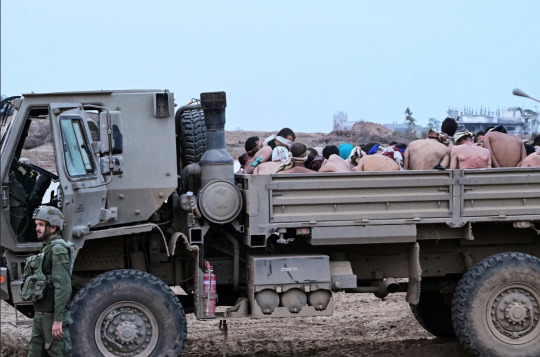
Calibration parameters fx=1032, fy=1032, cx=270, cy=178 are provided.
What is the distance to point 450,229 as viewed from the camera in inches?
374

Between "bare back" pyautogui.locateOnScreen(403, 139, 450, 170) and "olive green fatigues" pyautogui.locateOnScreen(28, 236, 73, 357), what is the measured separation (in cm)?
351

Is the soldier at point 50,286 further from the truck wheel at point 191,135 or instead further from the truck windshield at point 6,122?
the truck wheel at point 191,135

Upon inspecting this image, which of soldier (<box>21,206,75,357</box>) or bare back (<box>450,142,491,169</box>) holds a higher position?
bare back (<box>450,142,491,169</box>)

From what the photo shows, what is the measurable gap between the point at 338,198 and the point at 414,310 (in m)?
2.60

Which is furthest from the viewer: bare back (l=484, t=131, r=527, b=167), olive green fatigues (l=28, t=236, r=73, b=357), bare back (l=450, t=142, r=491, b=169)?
bare back (l=484, t=131, r=527, b=167)

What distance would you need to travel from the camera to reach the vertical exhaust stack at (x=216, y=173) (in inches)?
359

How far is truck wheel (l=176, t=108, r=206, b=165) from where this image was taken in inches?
375

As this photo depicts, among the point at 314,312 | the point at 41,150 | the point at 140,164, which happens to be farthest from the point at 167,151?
the point at 41,150

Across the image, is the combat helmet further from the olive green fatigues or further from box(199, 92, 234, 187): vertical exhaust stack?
box(199, 92, 234, 187): vertical exhaust stack

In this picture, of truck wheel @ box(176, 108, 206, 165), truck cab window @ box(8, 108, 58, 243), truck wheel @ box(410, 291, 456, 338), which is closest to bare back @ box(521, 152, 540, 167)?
truck wheel @ box(410, 291, 456, 338)

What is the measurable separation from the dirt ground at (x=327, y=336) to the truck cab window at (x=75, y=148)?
8.24 feet

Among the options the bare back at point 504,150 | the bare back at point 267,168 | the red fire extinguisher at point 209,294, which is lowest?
the red fire extinguisher at point 209,294

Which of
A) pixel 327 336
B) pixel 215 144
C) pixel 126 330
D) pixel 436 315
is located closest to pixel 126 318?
pixel 126 330

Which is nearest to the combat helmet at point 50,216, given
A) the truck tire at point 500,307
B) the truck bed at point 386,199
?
the truck bed at point 386,199
